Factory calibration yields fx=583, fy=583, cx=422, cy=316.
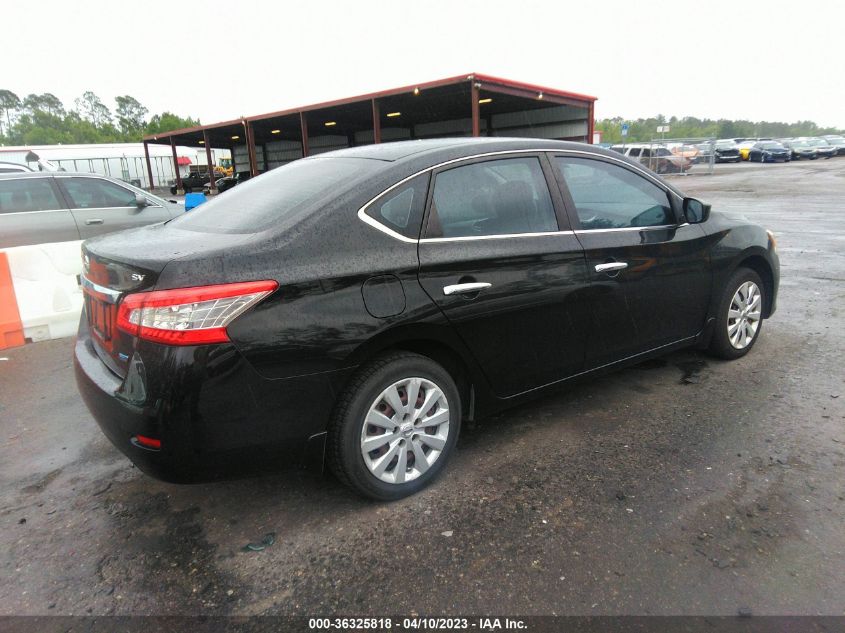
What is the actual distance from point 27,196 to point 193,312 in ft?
19.3

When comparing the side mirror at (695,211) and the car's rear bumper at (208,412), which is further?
the side mirror at (695,211)

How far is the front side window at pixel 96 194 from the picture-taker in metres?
7.00

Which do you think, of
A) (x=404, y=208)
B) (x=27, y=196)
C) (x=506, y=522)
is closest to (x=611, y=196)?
(x=404, y=208)

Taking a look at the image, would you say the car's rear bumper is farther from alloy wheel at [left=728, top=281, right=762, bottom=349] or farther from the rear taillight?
alloy wheel at [left=728, top=281, right=762, bottom=349]

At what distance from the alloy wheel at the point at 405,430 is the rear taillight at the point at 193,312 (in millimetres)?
740

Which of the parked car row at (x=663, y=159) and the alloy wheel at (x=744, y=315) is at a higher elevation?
the parked car row at (x=663, y=159)

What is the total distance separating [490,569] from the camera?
2.34m

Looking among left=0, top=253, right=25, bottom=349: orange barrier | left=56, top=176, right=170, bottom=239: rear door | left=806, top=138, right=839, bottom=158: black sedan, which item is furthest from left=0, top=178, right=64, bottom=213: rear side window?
left=806, top=138, right=839, bottom=158: black sedan

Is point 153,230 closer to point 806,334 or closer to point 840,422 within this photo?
point 840,422

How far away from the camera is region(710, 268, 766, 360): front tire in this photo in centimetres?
421

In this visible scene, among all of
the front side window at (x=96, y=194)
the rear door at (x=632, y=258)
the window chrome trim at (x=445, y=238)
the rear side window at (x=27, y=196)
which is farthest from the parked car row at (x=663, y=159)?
the window chrome trim at (x=445, y=238)

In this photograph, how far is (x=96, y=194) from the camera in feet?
23.6

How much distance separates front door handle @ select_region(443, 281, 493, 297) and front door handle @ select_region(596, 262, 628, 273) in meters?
0.80

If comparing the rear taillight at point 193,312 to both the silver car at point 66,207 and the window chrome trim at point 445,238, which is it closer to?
the window chrome trim at point 445,238
